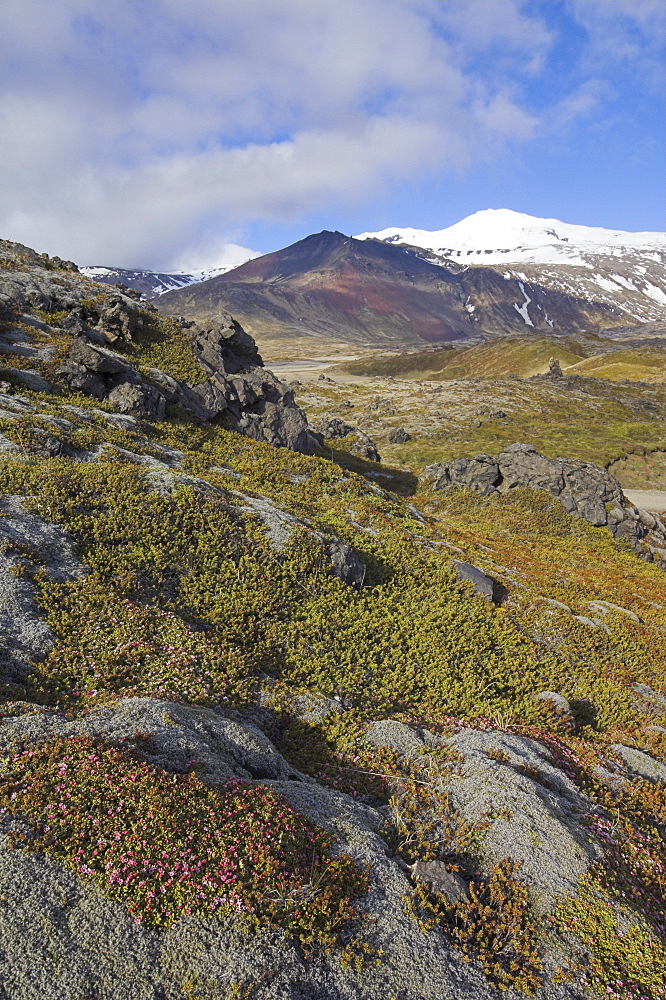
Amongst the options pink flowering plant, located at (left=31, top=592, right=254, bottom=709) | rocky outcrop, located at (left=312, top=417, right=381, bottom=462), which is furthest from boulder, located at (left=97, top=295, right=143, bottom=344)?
pink flowering plant, located at (left=31, top=592, right=254, bottom=709)

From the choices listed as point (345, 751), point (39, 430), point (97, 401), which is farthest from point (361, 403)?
point (345, 751)

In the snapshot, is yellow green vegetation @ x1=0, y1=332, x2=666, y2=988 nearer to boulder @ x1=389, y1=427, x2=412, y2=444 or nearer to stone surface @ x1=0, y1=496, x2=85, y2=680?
stone surface @ x1=0, y1=496, x2=85, y2=680

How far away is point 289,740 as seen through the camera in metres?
10.5

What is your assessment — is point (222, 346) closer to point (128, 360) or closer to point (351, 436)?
point (128, 360)

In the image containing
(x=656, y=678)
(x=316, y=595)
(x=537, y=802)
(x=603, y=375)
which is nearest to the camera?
(x=537, y=802)

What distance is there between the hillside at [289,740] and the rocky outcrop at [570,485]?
10.4 m

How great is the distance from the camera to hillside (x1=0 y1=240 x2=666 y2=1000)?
598 cm

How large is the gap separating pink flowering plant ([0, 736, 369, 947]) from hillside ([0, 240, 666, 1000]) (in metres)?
0.04

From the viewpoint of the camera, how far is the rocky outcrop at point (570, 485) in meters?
35.2

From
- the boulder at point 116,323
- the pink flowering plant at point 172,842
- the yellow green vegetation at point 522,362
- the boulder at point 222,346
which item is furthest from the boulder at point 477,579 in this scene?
the yellow green vegetation at point 522,362

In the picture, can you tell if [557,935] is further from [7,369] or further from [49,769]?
[7,369]

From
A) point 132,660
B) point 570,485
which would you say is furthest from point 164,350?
point 570,485

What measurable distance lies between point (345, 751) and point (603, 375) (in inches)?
5657

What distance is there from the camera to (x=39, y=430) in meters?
17.5
